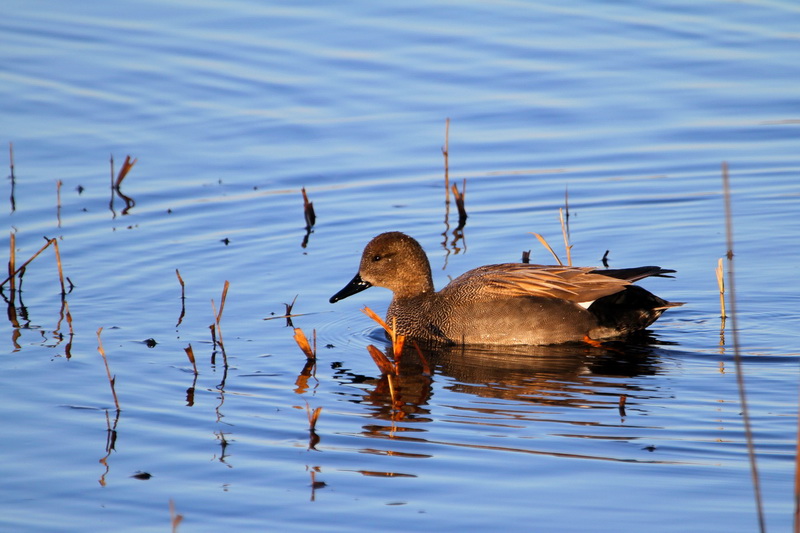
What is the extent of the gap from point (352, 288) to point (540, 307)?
1.53 metres

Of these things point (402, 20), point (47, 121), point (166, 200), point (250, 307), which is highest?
point (402, 20)

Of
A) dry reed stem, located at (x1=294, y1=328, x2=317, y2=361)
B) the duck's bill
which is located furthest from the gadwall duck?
dry reed stem, located at (x1=294, y1=328, x2=317, y2=361)

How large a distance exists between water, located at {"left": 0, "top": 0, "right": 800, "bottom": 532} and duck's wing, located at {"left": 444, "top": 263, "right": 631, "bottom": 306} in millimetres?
482

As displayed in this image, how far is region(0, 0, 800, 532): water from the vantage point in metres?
6.04

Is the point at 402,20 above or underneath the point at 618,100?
above

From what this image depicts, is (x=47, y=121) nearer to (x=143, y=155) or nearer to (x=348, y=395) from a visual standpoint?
(x=143, y=155)

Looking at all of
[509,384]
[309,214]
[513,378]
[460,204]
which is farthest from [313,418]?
[460,204]

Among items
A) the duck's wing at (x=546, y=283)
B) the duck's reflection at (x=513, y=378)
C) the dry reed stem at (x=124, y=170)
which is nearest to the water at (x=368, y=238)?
the duck's reflection at (x=513, y=378)

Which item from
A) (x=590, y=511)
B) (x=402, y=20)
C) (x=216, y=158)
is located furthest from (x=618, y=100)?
(x=590, y=511)

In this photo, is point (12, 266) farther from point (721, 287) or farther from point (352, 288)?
point (721, 287)

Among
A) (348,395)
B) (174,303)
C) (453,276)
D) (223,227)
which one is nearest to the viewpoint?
(348,395)

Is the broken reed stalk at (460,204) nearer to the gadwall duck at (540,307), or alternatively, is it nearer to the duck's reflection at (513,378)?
the gadwall duck at (540,307)

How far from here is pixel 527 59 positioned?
47.0 ft

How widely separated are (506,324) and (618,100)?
17.6 feet
